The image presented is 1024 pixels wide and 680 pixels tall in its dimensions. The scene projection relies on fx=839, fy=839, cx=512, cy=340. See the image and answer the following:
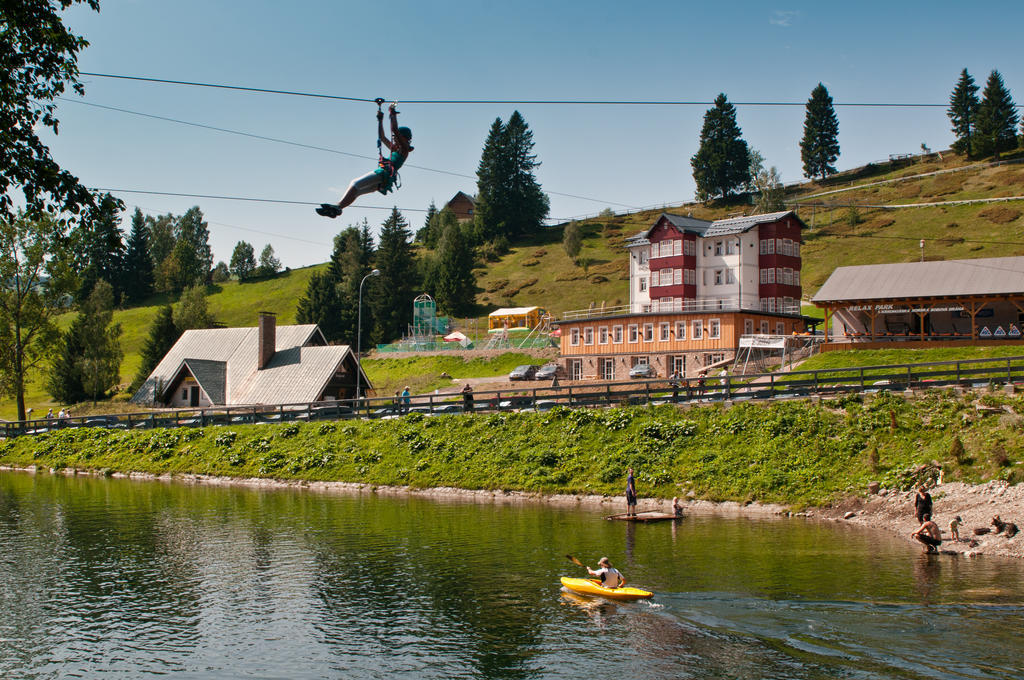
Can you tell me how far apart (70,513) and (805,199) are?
142127 millimetres

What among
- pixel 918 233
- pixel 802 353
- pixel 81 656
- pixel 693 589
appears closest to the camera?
pixel 81 656

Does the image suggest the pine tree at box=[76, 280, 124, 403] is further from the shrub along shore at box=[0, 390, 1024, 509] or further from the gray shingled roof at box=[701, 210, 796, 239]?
the gray shingled roof at box=[701, 210, 796, 239]

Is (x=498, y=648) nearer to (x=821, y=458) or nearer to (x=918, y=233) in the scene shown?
(x=821, y=458)

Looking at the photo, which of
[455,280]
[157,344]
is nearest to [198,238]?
[455,280]

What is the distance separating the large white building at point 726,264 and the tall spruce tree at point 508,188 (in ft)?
242

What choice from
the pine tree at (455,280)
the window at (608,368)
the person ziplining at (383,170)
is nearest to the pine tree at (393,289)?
the pine tree at (455,280)

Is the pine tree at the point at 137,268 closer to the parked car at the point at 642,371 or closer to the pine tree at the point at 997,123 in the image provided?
the parked car at the point at 642,371

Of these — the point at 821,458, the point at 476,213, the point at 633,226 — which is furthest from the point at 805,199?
the point at 821,458

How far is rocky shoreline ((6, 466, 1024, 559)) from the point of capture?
1027 inches

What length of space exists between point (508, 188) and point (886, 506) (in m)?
139

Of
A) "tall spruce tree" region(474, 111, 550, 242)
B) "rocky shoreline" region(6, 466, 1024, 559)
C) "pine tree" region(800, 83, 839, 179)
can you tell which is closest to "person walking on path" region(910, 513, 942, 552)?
"rocky shoreline" region(6, 466, 1024, 559)

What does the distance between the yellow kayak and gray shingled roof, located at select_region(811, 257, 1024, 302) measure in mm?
48467

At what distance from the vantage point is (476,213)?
163000mm

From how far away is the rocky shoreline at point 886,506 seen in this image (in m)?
26.1
